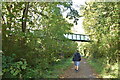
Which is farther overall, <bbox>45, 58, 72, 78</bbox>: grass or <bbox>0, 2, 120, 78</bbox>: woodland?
<bbox>45, 58, 72, 78</bbox>: grass

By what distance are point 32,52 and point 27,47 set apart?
32 cm

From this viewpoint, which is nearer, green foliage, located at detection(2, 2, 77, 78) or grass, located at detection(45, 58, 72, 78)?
green foliage, located at detection(2, 2, 77, 78)

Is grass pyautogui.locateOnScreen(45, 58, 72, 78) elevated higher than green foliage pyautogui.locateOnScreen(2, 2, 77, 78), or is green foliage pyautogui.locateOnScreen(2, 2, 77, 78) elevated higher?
green foliage pyautogui.locateOnScreen(2, 2, 77, 78)

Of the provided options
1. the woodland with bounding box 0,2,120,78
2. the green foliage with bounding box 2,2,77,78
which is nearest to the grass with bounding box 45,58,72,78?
the woodland with bounding box 0,2,120,78

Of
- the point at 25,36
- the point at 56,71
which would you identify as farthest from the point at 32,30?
the point at 56,71

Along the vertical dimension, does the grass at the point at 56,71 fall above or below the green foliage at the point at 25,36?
below

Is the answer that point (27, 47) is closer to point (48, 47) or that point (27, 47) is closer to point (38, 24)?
point (38, 24)

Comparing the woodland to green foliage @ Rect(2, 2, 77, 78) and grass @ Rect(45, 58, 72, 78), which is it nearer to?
green foliage @ Rect(2, 2, 77, 78)

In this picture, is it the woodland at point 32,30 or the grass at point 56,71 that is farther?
the grass at point 56,71

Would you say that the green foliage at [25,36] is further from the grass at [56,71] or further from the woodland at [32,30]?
the grass at [56,71]

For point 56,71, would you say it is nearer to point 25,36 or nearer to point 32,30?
point 32,30

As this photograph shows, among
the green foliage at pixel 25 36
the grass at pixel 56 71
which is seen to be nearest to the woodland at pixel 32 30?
the green foliage at pixel 25 36

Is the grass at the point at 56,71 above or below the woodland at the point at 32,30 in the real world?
below

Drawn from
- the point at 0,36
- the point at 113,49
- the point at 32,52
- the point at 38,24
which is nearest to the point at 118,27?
the point at 113,49
